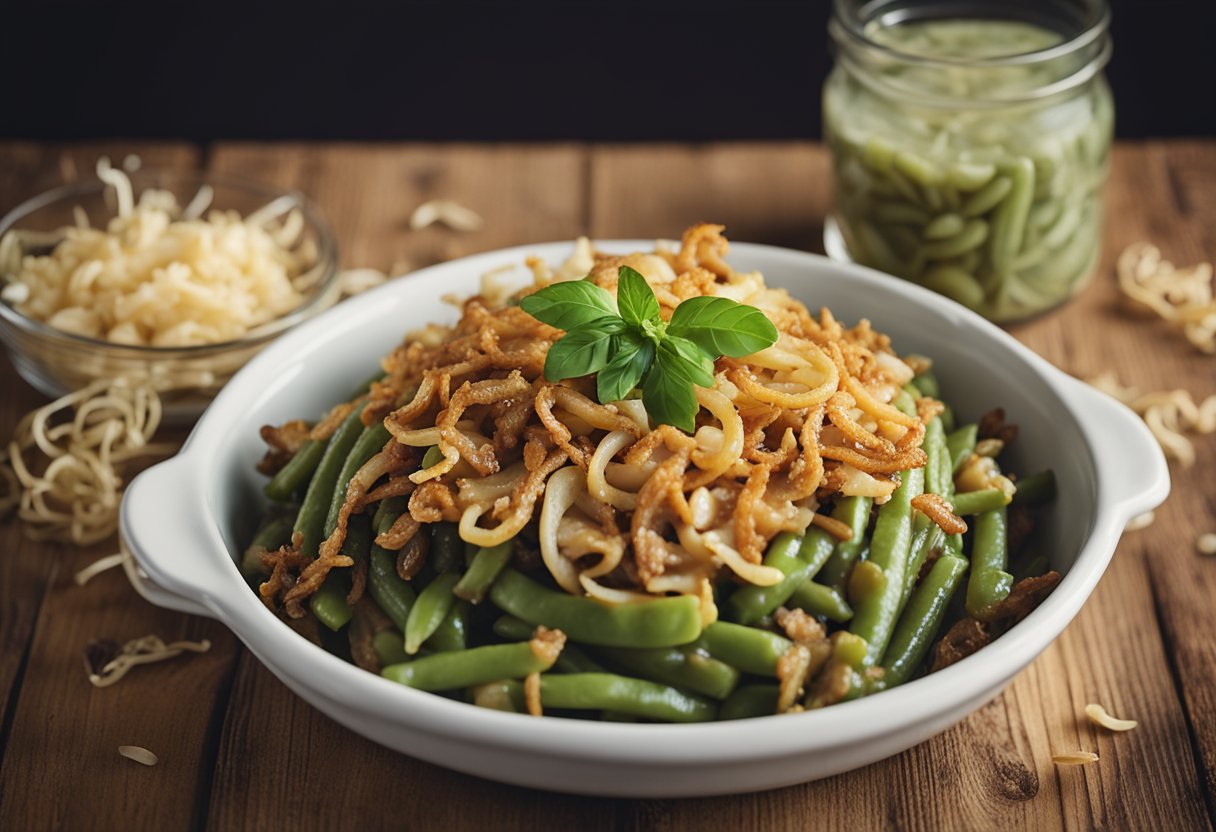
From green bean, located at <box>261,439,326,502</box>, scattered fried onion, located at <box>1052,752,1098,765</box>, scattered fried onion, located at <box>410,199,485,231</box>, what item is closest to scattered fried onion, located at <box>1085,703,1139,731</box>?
scattered fried onion, located at <box>1052,752,1098,765</box>

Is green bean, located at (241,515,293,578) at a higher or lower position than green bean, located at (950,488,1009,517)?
lower

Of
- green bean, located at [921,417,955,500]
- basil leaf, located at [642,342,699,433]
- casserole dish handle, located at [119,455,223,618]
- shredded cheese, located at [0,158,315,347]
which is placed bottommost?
shredded cheese, located at [0,158,315,347]

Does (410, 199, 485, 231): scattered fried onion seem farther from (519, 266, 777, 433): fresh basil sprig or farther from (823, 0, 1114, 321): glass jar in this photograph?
(519, 266, 777, 433): fresh basil sprig

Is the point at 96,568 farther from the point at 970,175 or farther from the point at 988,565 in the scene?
the point at 970,175

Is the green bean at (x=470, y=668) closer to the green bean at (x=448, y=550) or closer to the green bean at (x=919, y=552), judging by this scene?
the green bean at (x=448, y=550)

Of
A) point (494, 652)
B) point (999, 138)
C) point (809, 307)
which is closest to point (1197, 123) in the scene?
point (999, 138)

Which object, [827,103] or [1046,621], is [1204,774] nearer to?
[1046,621]

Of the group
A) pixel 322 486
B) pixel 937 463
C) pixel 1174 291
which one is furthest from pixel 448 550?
pixel 1174 291

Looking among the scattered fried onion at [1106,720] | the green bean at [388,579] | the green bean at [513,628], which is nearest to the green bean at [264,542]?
the green bean at [388,579]
